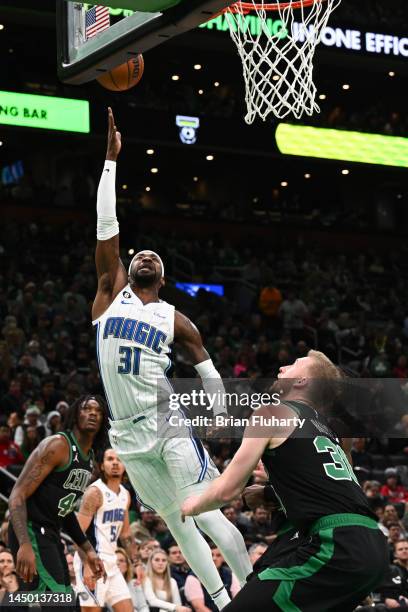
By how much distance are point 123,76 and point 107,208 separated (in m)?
0.99

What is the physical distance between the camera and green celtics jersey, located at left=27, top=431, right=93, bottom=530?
7375mm

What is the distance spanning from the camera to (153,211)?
2591cm

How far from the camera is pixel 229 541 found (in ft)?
20.5

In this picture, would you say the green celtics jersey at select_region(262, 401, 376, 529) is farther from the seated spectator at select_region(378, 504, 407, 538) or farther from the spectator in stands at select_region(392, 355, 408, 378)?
the spectator in stands at select_region(392, 355, 408, 378)

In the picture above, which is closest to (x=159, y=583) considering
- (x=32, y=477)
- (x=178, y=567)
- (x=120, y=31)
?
(x=178, y=567)

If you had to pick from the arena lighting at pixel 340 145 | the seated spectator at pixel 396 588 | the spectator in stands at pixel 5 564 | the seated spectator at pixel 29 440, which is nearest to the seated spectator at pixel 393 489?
the seated spectator at pixel 396 588

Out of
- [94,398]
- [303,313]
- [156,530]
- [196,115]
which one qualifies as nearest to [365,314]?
[303,313]

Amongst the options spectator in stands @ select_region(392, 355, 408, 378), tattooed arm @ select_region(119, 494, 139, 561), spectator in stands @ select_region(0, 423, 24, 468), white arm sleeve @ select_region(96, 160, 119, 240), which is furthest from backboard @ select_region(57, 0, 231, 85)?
spectator in stands @ select_region(392, 355, 408, 378)

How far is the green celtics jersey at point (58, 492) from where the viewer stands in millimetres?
7375

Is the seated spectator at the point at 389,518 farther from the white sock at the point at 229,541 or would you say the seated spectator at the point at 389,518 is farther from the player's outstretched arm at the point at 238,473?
the player's outstretched arm at the point at 238,473

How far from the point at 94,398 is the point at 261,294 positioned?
581 inches

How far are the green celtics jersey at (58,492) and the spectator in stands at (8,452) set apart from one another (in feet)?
18.6

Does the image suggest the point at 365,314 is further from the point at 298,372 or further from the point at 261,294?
the point at 298,372

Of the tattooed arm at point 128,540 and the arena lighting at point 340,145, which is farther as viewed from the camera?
the arena lighting at point 340,145
